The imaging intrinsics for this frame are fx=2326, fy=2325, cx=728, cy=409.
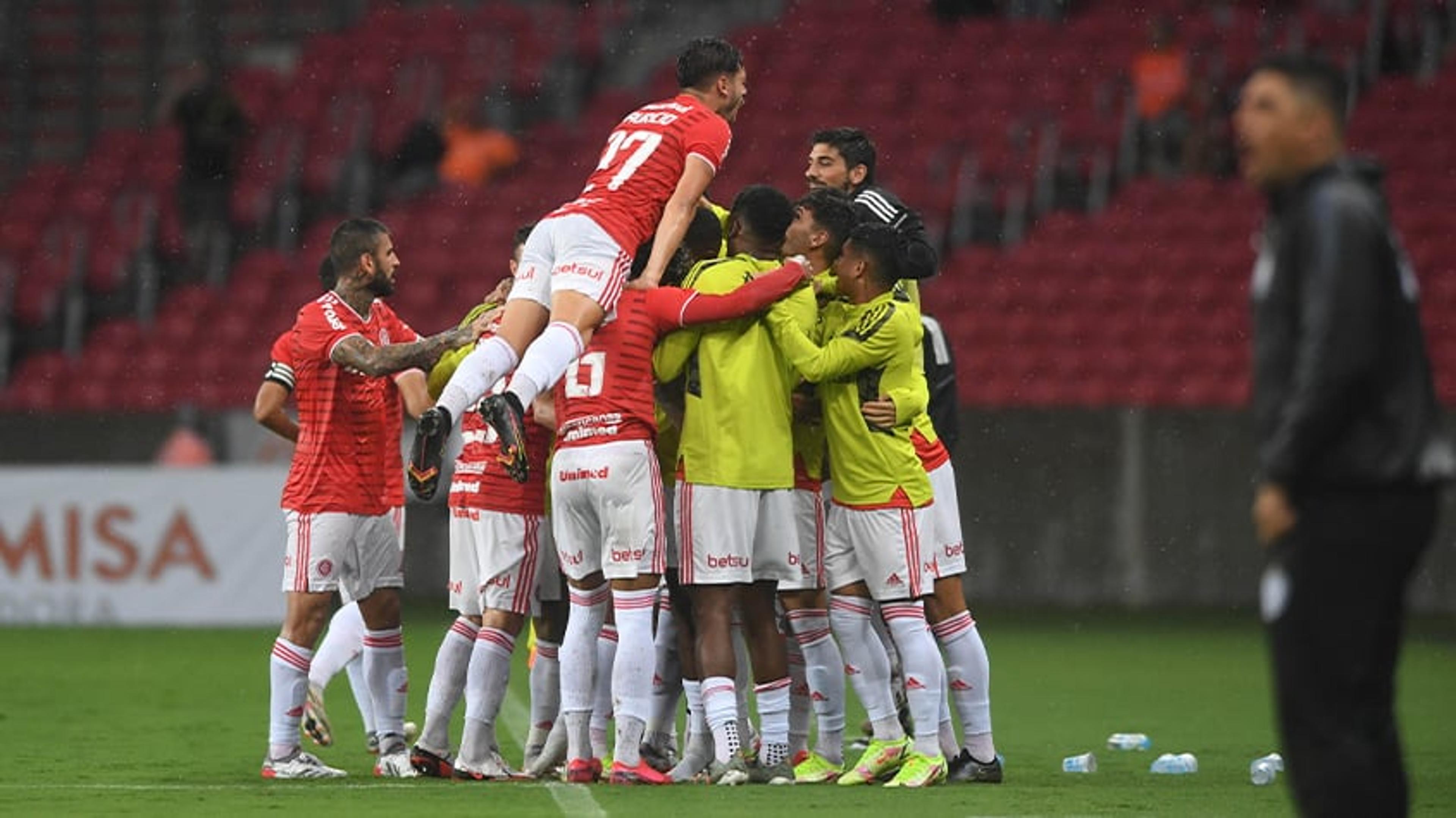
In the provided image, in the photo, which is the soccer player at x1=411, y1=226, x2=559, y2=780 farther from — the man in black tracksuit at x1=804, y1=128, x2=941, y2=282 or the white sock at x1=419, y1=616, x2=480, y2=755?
the man in black tracksuit at x1=804, y1=128, x2=941, y2=282

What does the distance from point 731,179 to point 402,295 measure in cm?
332

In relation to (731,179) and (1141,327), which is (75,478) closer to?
(731,179)

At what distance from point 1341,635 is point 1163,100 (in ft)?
57.3

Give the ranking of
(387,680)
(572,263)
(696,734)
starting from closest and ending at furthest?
(572,263), (696,734), (387,680)

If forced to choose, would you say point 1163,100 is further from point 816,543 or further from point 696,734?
point 696,734

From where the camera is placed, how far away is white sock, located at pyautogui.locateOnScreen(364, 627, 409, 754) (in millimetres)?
9273

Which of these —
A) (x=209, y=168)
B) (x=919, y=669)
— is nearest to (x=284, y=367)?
(x=919, y=669)

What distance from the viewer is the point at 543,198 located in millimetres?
22984

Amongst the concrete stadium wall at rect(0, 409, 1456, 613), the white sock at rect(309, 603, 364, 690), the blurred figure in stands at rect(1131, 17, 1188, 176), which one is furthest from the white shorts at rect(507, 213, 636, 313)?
the blurred figure in stands at rect(1131, 17, 1188, 176)

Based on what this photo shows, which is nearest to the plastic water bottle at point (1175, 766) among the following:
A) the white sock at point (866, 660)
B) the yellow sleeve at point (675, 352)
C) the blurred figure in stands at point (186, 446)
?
the white sock at point (866, 660)

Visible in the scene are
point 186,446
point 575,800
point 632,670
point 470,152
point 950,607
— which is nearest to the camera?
point 575,800

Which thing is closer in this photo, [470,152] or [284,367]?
[284,367]

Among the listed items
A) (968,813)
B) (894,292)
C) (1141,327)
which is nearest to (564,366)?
(894,292)

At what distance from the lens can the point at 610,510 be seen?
846 centimetres
